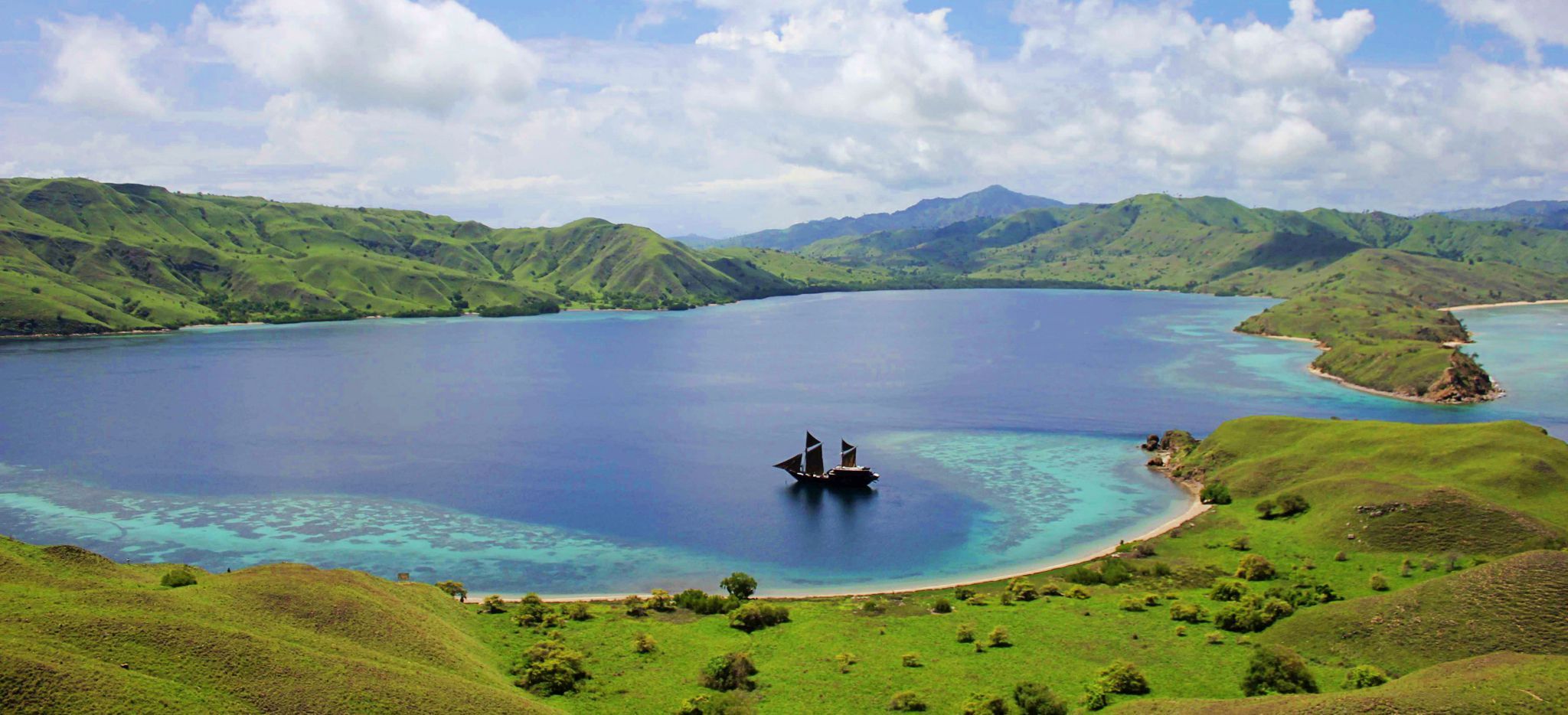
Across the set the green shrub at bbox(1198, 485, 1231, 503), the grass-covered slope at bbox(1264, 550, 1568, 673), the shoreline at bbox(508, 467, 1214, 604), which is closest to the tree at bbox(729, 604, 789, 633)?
the shoreline at bbox(508, 467, 1214, 604)

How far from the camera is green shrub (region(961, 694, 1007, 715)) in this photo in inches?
1764

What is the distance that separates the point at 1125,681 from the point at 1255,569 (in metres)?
26.9

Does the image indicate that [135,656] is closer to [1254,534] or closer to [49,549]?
[49,549]

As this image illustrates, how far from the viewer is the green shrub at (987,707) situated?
44.8 metres

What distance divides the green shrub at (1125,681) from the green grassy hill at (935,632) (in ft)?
2.16

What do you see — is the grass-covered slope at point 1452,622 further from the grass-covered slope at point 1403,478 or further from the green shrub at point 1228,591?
the grass-covered slope at point 1403,478

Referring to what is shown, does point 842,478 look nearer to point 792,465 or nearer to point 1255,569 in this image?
point 792,465

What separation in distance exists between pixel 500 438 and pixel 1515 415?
6158 inches

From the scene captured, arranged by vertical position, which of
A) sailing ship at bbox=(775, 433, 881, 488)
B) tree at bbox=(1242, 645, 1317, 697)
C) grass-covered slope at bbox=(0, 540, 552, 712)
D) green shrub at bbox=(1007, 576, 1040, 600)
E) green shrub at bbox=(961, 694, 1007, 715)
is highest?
grass-covered slope at bbox=(0, 540, 552, 712)

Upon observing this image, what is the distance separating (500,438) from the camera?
13250cm

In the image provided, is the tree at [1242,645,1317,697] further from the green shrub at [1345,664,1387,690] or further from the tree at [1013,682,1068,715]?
the tree at [1013,682,1068,715]

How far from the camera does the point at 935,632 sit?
59.3 meters

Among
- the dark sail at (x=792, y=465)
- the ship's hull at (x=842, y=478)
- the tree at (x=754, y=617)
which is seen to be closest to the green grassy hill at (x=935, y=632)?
the tree at (x=754, y=617)

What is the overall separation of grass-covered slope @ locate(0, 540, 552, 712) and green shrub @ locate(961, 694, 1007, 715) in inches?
801
